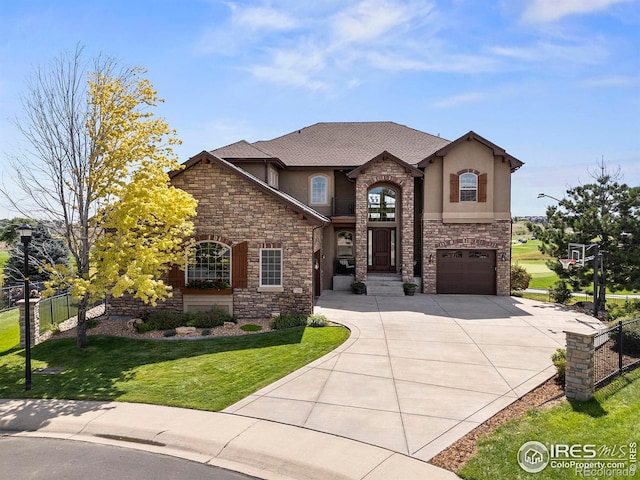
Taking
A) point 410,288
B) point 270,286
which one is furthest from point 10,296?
point 410,288

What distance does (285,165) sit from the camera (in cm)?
2277

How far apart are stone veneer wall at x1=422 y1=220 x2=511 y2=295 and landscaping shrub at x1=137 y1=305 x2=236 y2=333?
37.2ft

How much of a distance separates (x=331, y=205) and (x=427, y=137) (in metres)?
8.09

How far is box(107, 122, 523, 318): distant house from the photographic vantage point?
16.0 m

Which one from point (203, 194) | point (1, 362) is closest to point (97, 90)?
point (203, 194)

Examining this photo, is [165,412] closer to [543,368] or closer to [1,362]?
[1,362]

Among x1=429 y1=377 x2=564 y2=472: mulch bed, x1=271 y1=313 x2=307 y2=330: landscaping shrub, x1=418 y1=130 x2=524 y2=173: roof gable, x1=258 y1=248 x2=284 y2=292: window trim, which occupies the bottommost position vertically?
x1=429 y1=377 x2=564 y2=472: mulch bed

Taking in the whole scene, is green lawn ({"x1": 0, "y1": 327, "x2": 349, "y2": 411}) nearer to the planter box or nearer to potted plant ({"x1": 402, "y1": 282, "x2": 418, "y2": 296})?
the planter box

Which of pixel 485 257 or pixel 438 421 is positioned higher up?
pixel 485 257

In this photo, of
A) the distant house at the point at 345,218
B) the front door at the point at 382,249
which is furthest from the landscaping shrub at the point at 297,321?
the front door at the point at 382,249

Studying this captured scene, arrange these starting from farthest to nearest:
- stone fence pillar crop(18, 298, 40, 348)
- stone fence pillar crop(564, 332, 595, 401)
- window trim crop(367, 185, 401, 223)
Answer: window trim crop(367, 185, 401, 223), stone fence pillar crop(18, 298, 40, 348), stone fence pillar crop(564, 332, 595, 401)

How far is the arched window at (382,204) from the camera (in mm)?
23250

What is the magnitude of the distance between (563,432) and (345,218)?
16148 millimetres

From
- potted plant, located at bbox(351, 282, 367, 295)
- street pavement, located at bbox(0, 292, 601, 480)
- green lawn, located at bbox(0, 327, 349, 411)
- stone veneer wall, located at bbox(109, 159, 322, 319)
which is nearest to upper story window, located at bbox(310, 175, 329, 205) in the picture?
potted plant, located at bbox(351, 282, 367, 295)
